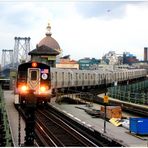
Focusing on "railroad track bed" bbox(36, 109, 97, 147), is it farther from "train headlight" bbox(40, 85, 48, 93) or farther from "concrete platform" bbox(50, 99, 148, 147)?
"train headlight" bbox(40, 85, 48, 93)

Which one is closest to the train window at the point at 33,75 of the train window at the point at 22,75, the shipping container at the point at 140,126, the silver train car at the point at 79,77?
the train window at the point at 22,75

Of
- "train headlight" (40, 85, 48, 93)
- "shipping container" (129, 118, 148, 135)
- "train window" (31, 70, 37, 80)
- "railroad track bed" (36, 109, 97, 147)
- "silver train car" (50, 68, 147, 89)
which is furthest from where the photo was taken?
"silver train car" (50, 68, 147, 89)

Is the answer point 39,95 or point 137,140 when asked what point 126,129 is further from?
point 39,95

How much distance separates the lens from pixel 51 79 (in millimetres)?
31797

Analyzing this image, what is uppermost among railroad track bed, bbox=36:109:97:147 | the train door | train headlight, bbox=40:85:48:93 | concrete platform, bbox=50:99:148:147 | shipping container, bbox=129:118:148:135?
the train door

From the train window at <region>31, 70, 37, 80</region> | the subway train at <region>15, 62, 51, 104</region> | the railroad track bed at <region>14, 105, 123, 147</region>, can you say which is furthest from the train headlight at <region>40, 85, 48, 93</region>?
the railroad track bed at <region>14, 105, 123, 147</region>

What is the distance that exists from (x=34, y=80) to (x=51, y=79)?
471 cm

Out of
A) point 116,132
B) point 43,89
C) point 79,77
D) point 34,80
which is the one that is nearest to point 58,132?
point 116,132

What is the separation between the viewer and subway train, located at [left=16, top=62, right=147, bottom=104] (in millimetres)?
27516

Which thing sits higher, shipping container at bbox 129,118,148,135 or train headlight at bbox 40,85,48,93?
train headlight at bbox 40,85,48,93

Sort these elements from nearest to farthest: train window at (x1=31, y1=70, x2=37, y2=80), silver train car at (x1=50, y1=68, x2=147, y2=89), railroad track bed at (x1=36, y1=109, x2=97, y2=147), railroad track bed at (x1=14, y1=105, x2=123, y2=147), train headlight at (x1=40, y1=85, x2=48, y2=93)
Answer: railroad track bed at (x1=14, y1=105, x2=123, y2=147), railroad track bed at (x1=36, y1=109, x2=97, y2=147), train window at (x1=31, y1=70, x2=37, y2=80), train headlight at (x1=40, y1=85, x2=48, y2=93), silver train car at (x1=50, y1=68, x2=147, y2=89)

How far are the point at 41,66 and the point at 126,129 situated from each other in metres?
9.12

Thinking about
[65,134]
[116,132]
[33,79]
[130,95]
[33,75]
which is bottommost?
[65,134]

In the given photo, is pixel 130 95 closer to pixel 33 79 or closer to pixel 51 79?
pixel 51 79
